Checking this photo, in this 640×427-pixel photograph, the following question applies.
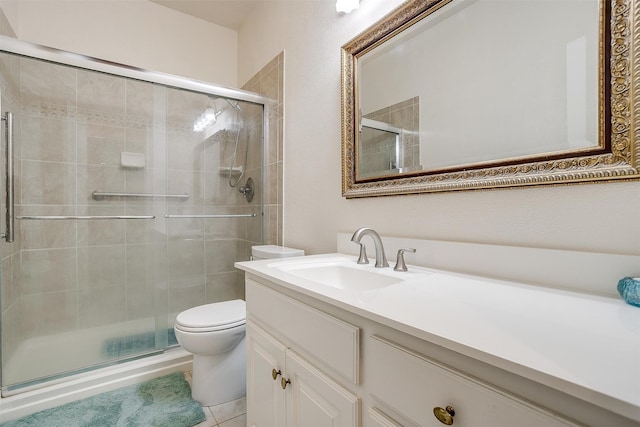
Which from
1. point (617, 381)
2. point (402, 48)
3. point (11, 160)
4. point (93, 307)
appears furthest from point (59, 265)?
point (617, 381)

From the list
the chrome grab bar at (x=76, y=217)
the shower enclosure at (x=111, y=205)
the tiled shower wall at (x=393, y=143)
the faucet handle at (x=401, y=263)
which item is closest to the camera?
the faucet handle at (x=401, y=263)

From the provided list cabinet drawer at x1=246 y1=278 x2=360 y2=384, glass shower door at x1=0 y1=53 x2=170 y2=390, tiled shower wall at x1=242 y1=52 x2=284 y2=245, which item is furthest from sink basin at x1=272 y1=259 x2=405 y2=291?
glass shower door at x1=0 y1=53 x2=170 y2=390

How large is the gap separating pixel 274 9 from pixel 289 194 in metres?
1.38

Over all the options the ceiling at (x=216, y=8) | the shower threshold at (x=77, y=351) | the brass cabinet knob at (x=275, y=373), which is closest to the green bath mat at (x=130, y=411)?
the shower threshold at (x=77, y=351)

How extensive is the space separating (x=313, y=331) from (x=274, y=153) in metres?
1.60

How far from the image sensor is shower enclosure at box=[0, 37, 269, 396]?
1.71 m

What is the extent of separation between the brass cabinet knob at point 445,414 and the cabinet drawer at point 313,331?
0.20m

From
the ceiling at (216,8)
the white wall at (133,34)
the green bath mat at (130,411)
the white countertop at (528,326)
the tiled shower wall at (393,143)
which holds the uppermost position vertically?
the ceiling at (216,8)

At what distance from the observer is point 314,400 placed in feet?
2.60

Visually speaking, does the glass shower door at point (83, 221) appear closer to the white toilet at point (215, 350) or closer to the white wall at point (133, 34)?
the white wall at point (133, 34)

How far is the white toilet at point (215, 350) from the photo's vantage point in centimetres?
148

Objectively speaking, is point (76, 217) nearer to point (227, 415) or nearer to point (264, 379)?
point (227, 415)

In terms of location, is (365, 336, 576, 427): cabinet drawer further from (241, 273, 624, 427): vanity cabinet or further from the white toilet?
the white toilet

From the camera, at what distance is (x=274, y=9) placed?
7.07ft
